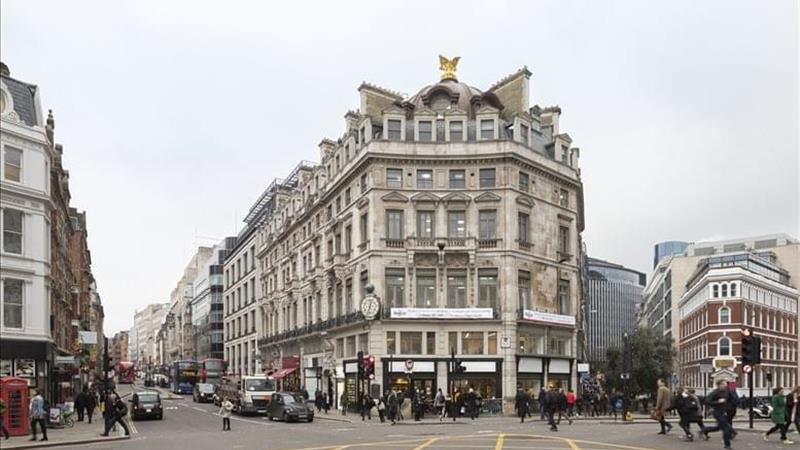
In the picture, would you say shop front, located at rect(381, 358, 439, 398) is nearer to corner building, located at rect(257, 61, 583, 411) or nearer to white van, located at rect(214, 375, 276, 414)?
corner building, located at rect(257, 61, 583, 411)

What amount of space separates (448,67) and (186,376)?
4621 cm

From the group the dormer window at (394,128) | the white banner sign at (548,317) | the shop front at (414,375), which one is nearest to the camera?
the shop front at (414,375)

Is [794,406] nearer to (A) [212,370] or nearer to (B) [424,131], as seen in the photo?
(B) [424,131]

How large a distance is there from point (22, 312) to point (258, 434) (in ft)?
37.2

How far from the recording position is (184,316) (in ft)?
541

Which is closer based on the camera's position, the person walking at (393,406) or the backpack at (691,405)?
the backpack at (691,405)

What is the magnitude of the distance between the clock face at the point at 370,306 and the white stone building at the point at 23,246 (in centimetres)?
1951

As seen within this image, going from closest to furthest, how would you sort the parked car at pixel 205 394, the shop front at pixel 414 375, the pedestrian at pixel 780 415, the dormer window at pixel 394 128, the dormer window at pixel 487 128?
the pedestrian at pixel 780 415 < the shop front at pixel 414 375 < the dormer window at pixel 487 128 < the dormer window at pixel 394 128 < the parked car at pixel 205 394

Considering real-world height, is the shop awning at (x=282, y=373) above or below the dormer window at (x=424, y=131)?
below

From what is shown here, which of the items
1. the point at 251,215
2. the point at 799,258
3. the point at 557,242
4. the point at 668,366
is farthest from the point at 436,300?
the point at 799,258

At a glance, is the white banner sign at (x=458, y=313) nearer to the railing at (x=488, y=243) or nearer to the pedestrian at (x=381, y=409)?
the railing at (x=488, y=243)

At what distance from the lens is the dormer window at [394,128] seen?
5172 centimetres

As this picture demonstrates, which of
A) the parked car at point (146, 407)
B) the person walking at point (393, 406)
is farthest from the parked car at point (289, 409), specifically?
the parked car at point (146, 407)

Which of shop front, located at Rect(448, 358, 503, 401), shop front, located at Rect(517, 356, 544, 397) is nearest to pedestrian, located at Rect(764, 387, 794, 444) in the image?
shop front, located at Rect(448, 358, 503, 401)
